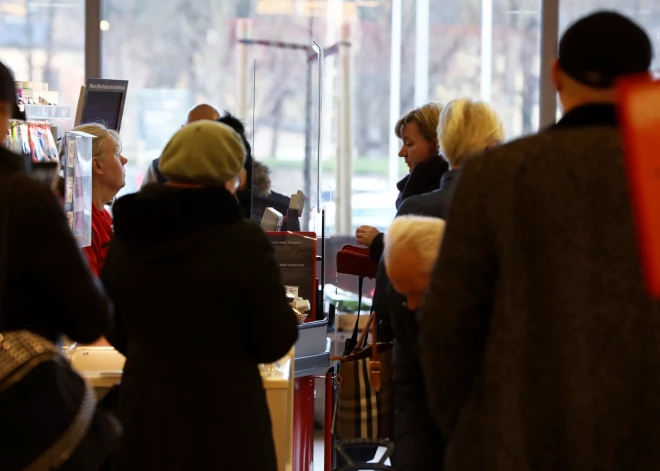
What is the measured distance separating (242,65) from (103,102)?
1.69m

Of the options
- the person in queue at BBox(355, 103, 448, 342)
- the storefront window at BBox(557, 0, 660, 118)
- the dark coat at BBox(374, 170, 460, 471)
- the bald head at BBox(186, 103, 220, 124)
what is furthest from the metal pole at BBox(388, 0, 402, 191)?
the dark coat at BBox(374, 170, 460, 471)

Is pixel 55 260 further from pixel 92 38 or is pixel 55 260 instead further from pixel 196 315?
pixel 92 38

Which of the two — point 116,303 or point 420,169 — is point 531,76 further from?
point 116,303

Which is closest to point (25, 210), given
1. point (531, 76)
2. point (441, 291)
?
point (441, 291)

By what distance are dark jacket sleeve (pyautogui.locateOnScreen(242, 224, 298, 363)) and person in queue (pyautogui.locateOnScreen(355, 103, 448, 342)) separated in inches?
45.6

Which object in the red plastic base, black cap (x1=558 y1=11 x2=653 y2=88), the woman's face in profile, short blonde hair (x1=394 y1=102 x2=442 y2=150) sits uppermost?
black cap (x1=558 y1=11 x2=653 y2=88)

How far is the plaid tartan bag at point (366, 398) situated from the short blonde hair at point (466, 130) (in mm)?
570

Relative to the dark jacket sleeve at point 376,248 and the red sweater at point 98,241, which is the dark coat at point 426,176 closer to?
the dark jacket sleeve at point 376,248

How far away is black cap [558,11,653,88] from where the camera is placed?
1563mm

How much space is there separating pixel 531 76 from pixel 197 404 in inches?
167

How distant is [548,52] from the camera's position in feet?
18.7

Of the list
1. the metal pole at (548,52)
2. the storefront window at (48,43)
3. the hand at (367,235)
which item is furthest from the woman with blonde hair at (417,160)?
the storefront window at (48,43)

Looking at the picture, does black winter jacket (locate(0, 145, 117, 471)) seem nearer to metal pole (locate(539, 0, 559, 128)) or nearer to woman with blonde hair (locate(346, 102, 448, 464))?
woman with blonde hair (locate(346, 102, 448, 464))

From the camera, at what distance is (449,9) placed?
5.70 meters
